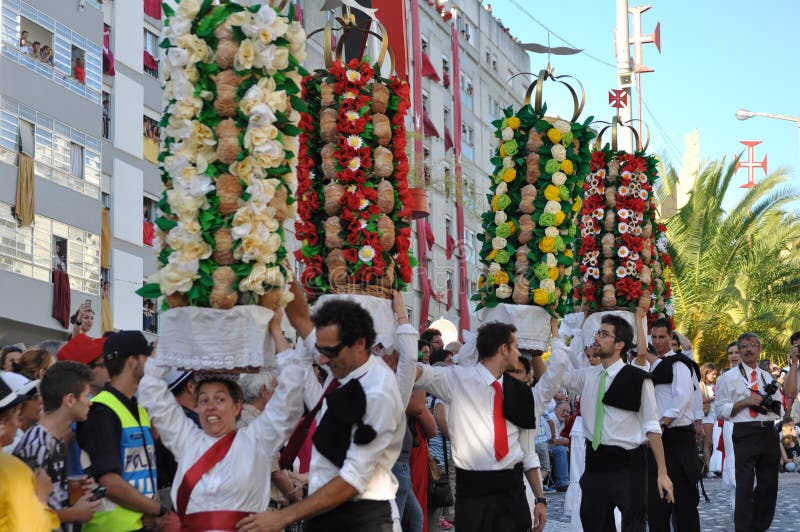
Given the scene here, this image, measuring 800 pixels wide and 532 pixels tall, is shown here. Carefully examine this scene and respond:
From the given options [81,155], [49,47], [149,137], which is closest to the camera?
[49,47]

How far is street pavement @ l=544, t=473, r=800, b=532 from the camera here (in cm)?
1519

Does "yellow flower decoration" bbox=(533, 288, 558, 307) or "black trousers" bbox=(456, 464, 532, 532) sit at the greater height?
"yellow flower decoration" bbox=(533, 288, 558, 307)

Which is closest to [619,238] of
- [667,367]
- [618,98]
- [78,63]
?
[667,367]

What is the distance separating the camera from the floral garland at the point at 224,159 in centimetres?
699

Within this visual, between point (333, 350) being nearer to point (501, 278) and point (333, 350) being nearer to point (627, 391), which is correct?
point (501, 278)

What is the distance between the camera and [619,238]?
42.9 ft

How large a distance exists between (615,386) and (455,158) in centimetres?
3686

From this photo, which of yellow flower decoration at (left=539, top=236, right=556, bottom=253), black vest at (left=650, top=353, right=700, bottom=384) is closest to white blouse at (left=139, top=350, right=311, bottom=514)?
yellow flower decoration at (left=539, top=236, right=556, bottom=253)

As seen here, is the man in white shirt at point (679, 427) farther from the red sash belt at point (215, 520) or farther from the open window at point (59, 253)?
the open window at point (59, 253)

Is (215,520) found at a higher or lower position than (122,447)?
lower

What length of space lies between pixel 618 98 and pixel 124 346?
1708 cm

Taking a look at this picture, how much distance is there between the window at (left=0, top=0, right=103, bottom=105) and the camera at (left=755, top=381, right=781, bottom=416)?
20307 mm

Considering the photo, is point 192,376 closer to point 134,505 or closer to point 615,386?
point 134,505

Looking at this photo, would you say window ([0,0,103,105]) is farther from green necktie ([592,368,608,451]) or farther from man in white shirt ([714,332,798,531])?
green necktie ([592,368,608,451])
